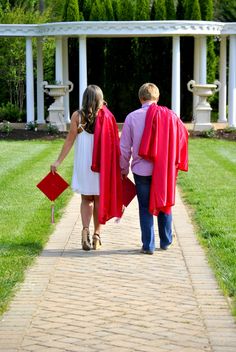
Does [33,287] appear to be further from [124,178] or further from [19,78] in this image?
[19,78]

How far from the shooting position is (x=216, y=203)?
1264cm

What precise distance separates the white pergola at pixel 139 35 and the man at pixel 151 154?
57.0 feet

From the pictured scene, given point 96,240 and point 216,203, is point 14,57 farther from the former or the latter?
point 96,240

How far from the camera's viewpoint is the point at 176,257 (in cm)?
925

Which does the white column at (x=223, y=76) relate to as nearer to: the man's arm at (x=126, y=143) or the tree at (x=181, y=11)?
the tree at (x=181, y=11)

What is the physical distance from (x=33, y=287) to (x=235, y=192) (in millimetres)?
6597

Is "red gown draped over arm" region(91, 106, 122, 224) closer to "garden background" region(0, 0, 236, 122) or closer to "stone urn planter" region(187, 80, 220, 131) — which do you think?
"stone urn planter" region(187, 80, 220, 131)

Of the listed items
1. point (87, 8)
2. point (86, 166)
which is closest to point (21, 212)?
point (86, 166)

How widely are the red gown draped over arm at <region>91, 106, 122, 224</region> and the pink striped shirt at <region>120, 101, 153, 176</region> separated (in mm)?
111

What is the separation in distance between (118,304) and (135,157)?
2.45m

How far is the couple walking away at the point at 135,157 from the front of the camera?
Result: 933 centimetres

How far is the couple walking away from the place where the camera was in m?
9.33

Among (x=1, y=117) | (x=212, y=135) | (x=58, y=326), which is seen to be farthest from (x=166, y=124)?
(x=1, y=117)

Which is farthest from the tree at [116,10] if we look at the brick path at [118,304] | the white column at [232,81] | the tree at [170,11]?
Answer: the brick path at [118,304]
